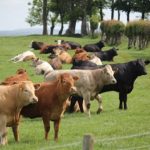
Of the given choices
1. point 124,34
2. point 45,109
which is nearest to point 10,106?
point 45,109

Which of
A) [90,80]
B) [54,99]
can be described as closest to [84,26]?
[90,80]

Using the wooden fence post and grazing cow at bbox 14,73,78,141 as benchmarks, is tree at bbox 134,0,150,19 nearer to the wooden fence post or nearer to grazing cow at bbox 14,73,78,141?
grazing cow at bbox 14,73,78,141

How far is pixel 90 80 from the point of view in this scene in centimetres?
1856

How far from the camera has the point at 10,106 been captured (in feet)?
41.4

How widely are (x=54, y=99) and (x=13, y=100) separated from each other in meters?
1.07

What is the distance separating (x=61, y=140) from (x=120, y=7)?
68.6 m

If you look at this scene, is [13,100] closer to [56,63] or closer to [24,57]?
[56,63]

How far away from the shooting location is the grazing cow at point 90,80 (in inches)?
728

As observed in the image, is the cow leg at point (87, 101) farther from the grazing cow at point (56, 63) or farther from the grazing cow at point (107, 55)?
the grazing cow at point (107, 55)

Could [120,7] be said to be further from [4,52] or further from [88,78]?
[88,78]

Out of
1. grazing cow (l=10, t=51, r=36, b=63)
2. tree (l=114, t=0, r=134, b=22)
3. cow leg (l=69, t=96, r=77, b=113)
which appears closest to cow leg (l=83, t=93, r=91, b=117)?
cow leg (l=69, t=96, r=77, b=113)

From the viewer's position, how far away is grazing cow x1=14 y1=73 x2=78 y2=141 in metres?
13.0

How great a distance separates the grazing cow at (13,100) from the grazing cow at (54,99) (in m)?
0.64

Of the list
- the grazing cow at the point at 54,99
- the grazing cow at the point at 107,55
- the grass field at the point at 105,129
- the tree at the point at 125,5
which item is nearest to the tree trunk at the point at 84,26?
the tree at the point at 125,5
